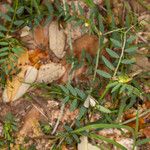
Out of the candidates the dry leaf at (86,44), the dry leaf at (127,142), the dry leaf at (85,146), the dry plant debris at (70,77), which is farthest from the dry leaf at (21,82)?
the dry leaf at (127,142)

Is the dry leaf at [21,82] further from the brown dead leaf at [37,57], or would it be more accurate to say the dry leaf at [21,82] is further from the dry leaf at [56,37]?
the dry leaf at [56,37]

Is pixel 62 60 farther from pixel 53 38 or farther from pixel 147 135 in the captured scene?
pixel 147 135

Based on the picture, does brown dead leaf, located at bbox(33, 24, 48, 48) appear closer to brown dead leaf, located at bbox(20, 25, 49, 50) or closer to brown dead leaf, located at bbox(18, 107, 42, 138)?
brown dead leaf, located at bbox(20, 25, 49, 50)

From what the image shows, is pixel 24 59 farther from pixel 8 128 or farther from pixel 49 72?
pixel 8 128

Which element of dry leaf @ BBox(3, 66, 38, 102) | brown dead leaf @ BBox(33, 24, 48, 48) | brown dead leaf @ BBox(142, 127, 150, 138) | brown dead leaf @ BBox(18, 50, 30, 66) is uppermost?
brown dead leaf @ BBox(33, 24, 48, 48)

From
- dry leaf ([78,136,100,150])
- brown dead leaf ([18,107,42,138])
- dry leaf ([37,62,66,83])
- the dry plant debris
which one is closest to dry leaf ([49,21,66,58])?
the dry plant debris

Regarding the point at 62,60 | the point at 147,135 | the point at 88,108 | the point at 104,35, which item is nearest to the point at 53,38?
the point at 62,60

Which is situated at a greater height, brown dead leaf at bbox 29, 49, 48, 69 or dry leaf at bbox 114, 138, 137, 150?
brown dead leaf at bbox 29, 49, 48, 69
